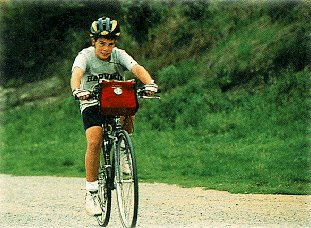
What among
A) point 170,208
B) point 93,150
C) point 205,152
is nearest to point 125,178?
point 93,150

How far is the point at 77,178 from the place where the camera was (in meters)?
14.0

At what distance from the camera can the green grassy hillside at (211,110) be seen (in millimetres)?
13695

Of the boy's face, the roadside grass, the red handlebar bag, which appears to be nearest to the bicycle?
the red handlebar bag

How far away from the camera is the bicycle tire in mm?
7688

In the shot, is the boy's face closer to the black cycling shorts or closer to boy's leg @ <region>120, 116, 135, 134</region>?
the black cycling shorts

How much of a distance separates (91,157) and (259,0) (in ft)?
44.4

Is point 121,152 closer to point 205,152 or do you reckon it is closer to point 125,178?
point 125,178

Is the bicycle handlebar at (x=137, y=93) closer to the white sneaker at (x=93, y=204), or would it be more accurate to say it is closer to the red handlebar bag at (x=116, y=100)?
the red handlebar bag at (x=116, y=100)

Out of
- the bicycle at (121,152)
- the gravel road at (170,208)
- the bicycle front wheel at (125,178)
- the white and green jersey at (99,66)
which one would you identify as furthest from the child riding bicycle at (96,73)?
the gravel road at (170,208)

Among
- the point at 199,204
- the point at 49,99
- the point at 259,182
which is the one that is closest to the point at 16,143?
the point at 49,99

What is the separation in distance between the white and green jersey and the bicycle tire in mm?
699

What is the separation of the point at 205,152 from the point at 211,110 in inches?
115

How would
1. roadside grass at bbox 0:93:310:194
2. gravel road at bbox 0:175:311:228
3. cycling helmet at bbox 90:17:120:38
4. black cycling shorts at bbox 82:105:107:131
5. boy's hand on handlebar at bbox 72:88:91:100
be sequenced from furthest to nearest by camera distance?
roadside grass at bbox 0:93:310:194
gravel road at bbox 0:175:311:228
black cycling shorts at bbox 82:105:107:131
cycling helmet at bbox 90:17:120:38
boy's hand on handlebar at bbox 72:88:91:100

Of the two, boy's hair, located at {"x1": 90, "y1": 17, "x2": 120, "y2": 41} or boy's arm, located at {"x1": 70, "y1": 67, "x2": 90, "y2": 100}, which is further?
boy's hair, located at {"x1": 90, "y1": 17, "x2": 120, "y2": 41}
